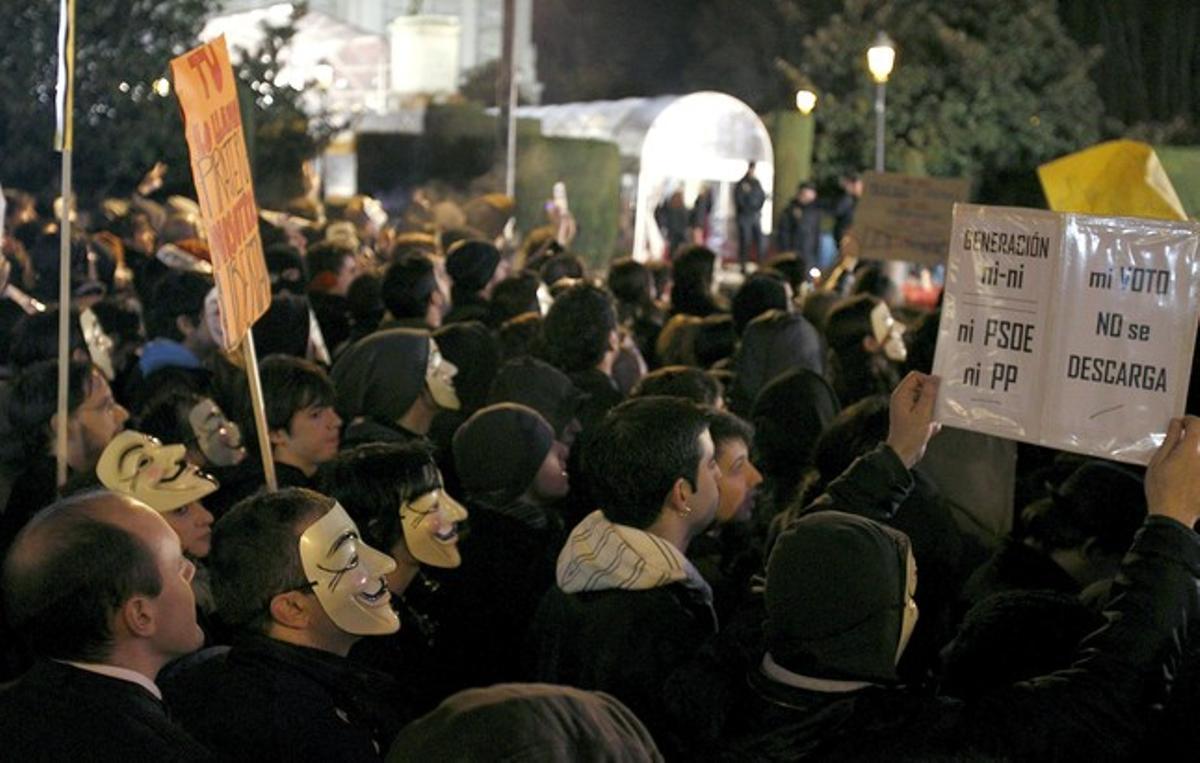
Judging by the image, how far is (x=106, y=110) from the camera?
693 inches

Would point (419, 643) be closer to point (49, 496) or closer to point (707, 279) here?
point (49, 496)

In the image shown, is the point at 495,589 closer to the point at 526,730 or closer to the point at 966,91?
the point at 526,730

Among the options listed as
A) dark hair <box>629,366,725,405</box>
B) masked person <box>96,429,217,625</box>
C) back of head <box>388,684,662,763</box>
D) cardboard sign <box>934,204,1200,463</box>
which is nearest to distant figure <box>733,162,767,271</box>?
dark hair <box>629,366,725,405</box>

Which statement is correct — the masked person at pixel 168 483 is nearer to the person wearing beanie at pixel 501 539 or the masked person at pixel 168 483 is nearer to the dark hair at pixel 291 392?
the person wearing beanie at pixel 501 539

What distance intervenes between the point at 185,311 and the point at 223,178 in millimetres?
2871

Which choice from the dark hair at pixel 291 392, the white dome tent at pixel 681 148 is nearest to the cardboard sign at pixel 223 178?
the dark hair at pixel 291 392

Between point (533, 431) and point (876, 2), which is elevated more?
point (876, 2)

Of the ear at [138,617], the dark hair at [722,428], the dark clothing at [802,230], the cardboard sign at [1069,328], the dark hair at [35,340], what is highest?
the cardboard sign at [1069,328]

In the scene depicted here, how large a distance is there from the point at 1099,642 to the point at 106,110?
15.7 m

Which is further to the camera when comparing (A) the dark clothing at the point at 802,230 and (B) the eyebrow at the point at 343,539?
(A) the dark clothing at the point at 802,230

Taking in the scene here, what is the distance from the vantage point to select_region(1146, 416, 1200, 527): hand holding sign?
3381 millimetres

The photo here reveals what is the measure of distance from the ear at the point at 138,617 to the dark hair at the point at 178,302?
5.01 meters

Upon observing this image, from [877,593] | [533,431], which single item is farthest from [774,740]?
[533,431]

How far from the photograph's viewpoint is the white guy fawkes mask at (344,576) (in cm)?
365
